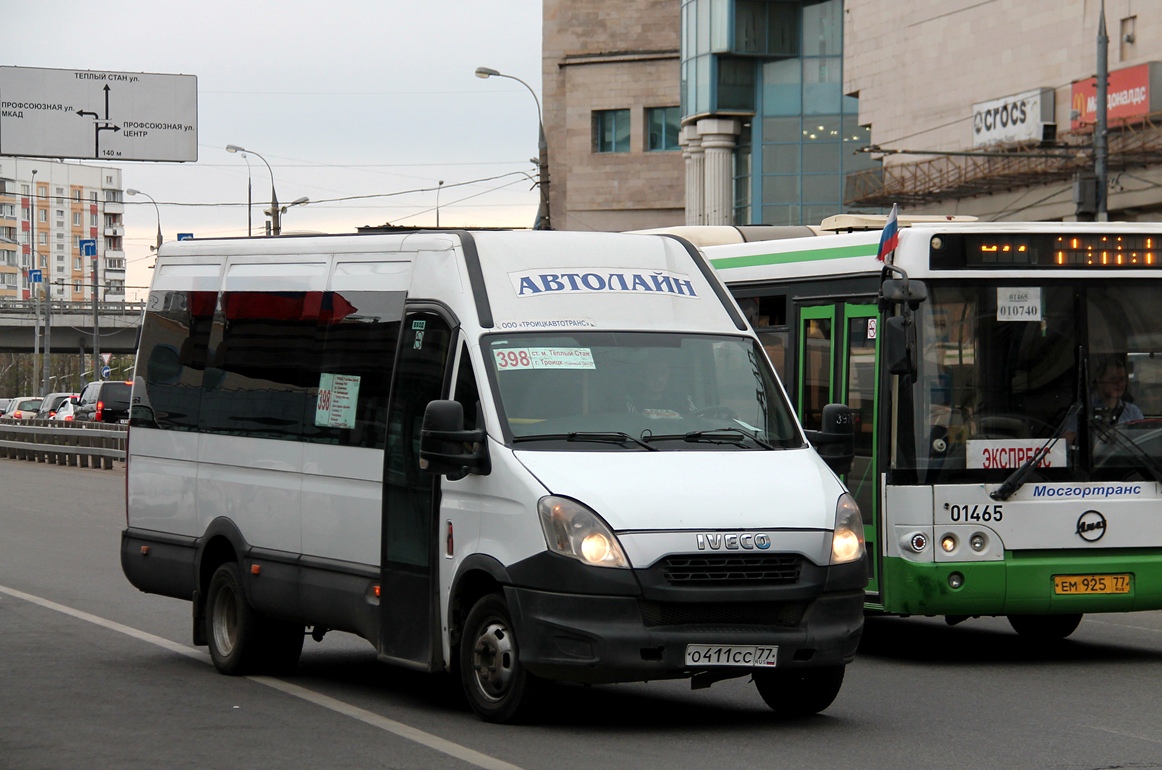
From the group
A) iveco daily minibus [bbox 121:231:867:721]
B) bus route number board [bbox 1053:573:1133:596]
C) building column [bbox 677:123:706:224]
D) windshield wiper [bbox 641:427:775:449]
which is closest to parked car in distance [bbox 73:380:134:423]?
building column [bbox 677:123:706:224]

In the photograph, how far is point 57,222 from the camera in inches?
7313

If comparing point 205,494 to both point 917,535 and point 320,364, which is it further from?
point 917,535

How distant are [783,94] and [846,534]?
5760cm

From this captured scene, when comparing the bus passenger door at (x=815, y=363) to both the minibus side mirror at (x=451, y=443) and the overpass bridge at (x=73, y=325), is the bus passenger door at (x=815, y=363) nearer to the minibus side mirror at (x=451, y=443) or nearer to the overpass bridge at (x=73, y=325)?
the minibus side mirror at (x=451, y=443)

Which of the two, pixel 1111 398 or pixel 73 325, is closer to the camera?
pixel 1111 398

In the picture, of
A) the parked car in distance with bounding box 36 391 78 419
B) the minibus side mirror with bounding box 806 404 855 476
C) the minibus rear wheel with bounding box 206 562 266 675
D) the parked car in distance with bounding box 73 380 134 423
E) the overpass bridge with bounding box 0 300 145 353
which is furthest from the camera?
the overpass bridge with bounding box 0 300 145 353

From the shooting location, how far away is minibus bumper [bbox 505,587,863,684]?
314 inches

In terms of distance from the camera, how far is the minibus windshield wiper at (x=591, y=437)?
855 centimetres

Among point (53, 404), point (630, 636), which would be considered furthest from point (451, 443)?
point (53, 404)

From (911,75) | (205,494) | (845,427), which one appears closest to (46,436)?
(911,75)

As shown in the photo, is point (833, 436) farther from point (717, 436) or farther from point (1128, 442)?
point (1128, 442)

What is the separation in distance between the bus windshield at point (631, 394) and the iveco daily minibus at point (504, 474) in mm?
13

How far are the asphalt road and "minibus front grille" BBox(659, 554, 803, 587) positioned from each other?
0.72 meters

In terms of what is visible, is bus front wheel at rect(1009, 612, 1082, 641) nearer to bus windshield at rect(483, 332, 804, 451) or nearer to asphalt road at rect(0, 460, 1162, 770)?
asphalt road at rect(0, 460, 1162, 770)
